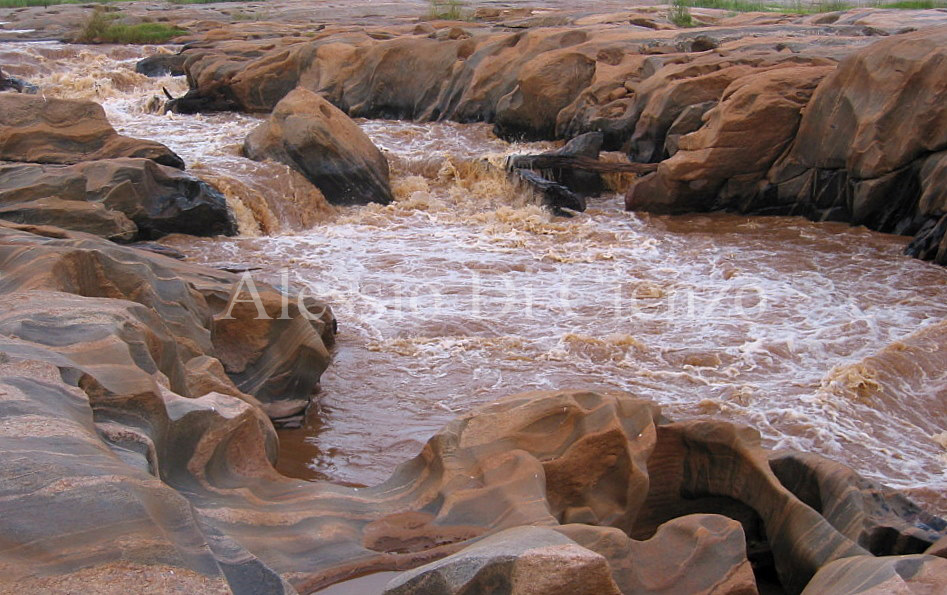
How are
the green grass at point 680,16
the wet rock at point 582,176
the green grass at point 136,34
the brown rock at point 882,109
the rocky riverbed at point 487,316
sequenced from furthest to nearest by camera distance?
the green grass at point 136,34, the green grass at point 680,16, the wet rock at point 582,176, the brown rock at point 882,109, the rocky riverbed at point 487,316

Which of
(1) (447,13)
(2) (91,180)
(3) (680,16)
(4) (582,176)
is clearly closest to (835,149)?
(4) (582,176)

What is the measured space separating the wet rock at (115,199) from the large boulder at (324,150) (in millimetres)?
1507

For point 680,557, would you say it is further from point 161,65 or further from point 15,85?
point 161,65

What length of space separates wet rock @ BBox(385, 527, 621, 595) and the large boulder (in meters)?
9.51

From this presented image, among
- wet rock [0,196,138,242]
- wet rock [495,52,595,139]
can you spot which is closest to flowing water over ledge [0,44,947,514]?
wet rock [0,196,138,242]

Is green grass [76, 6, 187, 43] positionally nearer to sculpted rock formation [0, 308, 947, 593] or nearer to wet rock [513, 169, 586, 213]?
wet rock [513, 169, 586, 213]

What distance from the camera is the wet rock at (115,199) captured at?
8.84 metres

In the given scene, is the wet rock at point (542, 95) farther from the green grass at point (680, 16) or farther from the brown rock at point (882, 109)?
the green grass at point (680, 16)

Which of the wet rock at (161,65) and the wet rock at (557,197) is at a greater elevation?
the wet rock at (161,65)

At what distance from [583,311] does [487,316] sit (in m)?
0.83

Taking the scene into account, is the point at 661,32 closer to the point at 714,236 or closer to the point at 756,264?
the point at 714,236

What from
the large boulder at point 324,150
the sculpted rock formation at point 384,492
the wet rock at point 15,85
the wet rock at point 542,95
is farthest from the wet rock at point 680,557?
the wet rock at point 15,85

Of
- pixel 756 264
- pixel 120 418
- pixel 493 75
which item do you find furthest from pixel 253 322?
pixel 493 75

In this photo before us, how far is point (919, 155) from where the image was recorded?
1017cm
